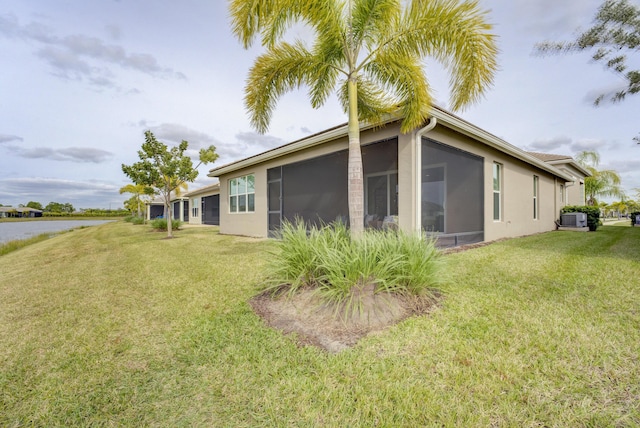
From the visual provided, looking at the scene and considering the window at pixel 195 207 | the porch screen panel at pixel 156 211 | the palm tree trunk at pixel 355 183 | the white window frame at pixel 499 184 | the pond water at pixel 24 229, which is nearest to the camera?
the palm tree trunk at pixel 355 183

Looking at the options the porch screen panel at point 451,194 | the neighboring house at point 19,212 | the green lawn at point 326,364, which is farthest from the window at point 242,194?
the neighboring house at point 19,212

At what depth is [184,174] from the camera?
14078mm

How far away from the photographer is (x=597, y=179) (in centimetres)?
2494

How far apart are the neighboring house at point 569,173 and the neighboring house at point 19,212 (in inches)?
3361

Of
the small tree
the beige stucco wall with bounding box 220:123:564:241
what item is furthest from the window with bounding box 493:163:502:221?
the small tree

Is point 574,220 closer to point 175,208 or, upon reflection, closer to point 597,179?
point 597,179

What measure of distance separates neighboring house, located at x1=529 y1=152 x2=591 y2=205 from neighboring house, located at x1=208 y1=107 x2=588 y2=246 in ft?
3.08

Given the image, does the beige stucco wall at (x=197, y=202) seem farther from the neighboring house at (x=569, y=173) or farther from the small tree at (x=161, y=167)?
the neighboring house at (x=569, y=173)

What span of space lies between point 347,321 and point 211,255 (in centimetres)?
558

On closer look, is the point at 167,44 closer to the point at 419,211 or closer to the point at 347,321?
the point at 419,211

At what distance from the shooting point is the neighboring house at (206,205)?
76.5ft

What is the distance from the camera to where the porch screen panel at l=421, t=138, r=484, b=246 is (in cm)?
688

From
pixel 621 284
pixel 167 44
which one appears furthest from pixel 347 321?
pixel 167 44

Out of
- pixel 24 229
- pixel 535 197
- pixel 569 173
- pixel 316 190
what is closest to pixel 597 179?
pixel 569 173
